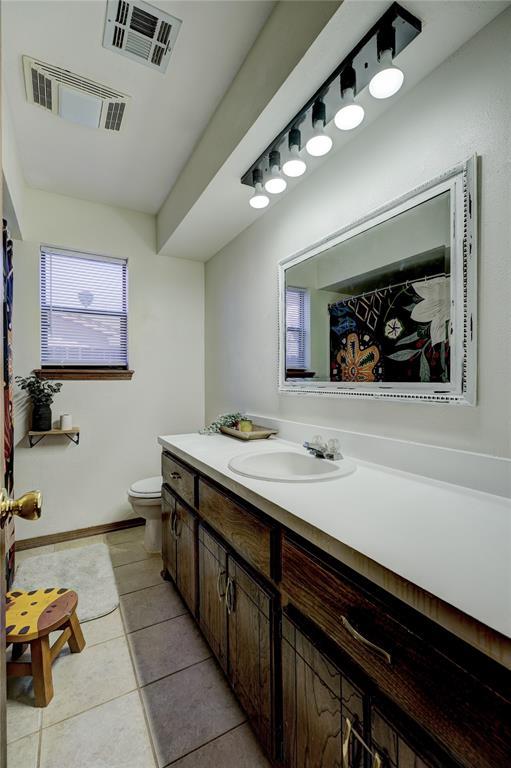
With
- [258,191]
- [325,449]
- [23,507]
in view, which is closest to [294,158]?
[258,191]

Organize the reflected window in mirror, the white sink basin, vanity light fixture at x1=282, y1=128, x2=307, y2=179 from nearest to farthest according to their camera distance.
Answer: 1. the white sink basin
2. vanity light fixture at x1=282, y1=128, x2=307, y2=179
3. the reflected window in mirror

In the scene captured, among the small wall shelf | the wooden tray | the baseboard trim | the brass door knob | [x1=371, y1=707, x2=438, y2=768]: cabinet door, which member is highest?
the brass door knob

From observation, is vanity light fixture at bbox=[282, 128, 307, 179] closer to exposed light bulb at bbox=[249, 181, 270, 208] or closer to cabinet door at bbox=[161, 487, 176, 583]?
exposed light bulb at bbox=[249, 181, 270, 208]

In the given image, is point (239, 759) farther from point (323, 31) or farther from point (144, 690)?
point (323, 31)

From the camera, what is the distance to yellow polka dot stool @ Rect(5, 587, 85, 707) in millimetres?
1322

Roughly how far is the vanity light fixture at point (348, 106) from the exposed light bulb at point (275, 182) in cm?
41

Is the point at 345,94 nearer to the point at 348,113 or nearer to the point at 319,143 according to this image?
the point at 348,113

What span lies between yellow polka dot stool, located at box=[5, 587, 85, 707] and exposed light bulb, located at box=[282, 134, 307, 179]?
7.06 feet

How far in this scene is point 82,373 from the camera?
8.80 ft

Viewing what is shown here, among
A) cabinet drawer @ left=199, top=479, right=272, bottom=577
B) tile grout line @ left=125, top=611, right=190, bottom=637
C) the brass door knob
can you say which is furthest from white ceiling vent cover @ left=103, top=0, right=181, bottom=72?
tile grout line @ left=125, top=611, right=190, bottom=637

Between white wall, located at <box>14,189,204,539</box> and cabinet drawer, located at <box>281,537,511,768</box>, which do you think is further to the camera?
white wall, located at <box>14,189,204,539</box>

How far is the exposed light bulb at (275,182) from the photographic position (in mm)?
1640

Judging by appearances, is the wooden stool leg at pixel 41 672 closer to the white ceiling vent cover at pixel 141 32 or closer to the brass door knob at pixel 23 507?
the brass door knob at pixel 23 507

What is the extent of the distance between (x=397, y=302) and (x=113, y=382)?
89.9 inches
